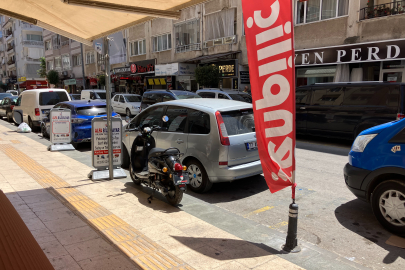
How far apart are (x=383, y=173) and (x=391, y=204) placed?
Answer: 0.41 meters

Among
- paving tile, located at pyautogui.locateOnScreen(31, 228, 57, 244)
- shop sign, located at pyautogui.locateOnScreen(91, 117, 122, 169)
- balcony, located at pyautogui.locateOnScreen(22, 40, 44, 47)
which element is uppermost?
balcony, located at pyautogui.locateOnScreen(22, 40, 44, 47)

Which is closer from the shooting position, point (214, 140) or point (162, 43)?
point (214, 140)

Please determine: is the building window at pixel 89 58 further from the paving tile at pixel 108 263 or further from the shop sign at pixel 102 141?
the paving tile at pixel 108 263

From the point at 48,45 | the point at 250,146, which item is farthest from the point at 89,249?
the point at 48,45

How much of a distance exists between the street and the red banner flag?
1123 mm

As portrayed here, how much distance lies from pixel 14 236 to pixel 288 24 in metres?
3.18

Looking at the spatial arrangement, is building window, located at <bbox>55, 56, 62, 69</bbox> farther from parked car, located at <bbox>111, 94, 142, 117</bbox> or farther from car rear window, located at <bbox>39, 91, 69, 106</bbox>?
car rear window, located at <bbox>39, 91, 69, 106</bbox>

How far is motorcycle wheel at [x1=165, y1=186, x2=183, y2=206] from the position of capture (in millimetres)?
5105

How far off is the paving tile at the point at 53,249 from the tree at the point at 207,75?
20261 mm

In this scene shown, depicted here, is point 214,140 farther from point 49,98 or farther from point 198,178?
point 49,98

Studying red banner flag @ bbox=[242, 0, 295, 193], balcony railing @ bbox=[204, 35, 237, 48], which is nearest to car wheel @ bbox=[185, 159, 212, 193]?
red banner flag @ bbox=[242, 0, 295, 193]

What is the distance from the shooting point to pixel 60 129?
10.0 m

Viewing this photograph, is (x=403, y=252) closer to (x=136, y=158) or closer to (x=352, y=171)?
(x=352, y=171)

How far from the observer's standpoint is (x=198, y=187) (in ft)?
20.0
